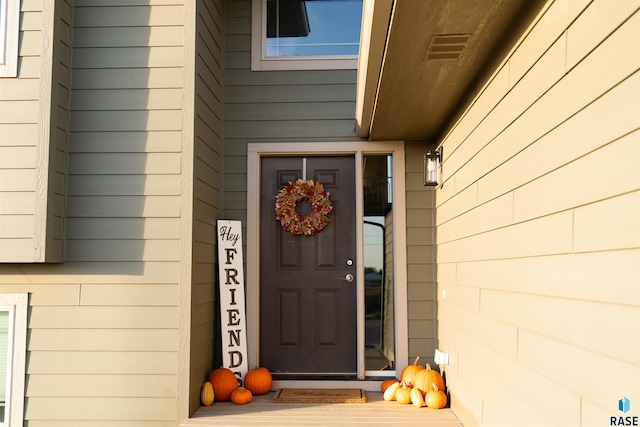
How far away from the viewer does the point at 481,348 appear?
9.62ft

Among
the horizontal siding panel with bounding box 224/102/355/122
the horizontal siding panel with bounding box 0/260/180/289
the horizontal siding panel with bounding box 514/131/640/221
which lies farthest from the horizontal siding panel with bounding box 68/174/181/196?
the horizontal siding panel with bounding box 514/131/640/221

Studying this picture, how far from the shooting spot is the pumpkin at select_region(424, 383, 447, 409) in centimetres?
366

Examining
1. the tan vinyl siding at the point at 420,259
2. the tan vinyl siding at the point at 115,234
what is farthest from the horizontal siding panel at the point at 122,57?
the tan vinyl siding at the point at 420,259

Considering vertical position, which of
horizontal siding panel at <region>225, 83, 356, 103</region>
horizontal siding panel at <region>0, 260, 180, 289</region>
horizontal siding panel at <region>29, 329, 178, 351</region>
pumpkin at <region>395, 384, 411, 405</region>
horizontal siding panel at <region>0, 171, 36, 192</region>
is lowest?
pumpkin at <region>395, 384, 411, 405</region>

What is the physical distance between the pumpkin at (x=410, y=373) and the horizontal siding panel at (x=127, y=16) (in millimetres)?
2879

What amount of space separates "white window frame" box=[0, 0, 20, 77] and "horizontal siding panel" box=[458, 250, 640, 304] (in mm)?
3066

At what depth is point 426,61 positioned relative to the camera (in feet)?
9.42

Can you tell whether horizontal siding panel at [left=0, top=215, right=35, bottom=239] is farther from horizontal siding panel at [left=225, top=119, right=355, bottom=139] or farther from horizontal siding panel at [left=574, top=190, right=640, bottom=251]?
horizontal siding panel at [left=574, top=190, right=640, bottom=251]

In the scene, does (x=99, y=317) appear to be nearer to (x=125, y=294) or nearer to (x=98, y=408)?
(x=125, y=294)

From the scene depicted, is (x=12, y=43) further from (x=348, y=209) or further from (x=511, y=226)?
(x=511, y=226)

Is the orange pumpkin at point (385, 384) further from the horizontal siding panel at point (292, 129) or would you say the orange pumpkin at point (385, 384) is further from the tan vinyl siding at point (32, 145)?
the tan vinyl siding at point (32, 145)

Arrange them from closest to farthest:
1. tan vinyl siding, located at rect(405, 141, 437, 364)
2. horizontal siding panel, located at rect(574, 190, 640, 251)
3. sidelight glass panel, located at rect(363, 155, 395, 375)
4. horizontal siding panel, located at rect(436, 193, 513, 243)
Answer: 1. horizontal siding panel, located at rect(574, 190, 640, 251)
2. horizontal siding panel, located at rect(436, 193, 513, 243)
3. tan vinyl siding, located at rect(405, 141, 437, 364)
4. sidelight glass panel, located at rect(363, 155, 395, 375)

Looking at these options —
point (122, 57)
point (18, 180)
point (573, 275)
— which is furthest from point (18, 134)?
point (573, 275)

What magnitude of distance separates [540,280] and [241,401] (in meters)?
2.42
